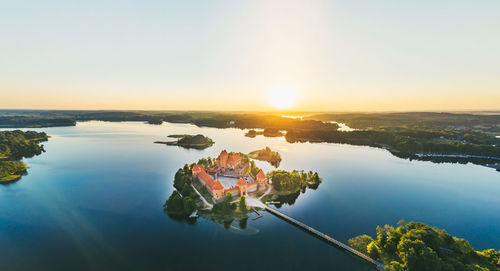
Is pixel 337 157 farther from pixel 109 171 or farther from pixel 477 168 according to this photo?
pixel 109 171

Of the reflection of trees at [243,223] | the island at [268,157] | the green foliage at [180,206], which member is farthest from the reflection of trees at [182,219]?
the island at [268,157]

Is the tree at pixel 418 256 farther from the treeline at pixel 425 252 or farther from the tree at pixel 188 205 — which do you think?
the tree at pixel 188 205

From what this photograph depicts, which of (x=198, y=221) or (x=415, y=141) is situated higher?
(x=415, y=141)

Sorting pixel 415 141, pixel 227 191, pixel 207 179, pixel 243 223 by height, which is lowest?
pixel 243 223

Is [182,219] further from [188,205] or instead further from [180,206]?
[180,206]

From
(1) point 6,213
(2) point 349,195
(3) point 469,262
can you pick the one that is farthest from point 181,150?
(3) point 469,262

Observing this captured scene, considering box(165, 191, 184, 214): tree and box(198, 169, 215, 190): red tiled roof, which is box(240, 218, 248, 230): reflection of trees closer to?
box(198, 169, 215, 190): red tiled roof

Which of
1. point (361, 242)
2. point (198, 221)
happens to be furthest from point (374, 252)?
point (198, 221)
